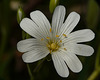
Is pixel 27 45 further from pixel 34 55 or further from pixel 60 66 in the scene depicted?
pixel 60 66

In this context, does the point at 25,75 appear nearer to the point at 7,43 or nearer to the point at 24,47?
the point at 7,43

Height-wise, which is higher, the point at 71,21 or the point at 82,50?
the point at 71,21

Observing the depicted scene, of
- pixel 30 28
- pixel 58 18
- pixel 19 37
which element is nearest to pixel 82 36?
pixel 58 18

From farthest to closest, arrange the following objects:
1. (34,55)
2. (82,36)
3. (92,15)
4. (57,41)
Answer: (92,15), (57,41), (82,36), (34,55)

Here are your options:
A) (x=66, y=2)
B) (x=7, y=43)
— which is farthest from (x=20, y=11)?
(x=7, y=43)

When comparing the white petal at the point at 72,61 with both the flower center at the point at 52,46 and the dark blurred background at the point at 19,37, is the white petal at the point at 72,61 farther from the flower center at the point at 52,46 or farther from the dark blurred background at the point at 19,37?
the dark blurred background at the point at 19,37

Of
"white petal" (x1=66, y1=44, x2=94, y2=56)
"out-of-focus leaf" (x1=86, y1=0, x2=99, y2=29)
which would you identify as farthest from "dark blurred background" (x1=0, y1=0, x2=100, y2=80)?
"white petal" (x1=66, y1=44, x2=94, y2=56)
